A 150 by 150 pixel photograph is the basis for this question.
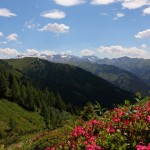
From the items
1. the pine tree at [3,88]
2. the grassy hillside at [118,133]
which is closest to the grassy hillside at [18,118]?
the pine tree at [3,88]

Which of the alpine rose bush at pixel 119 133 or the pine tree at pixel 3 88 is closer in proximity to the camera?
the alpine rose bush at pixel 119 133

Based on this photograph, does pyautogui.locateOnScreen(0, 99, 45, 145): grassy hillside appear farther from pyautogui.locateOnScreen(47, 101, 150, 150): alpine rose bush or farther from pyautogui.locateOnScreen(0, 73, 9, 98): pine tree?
pyautogui.locateOnScreen(47, 101, 150, 150): alpine rose bush

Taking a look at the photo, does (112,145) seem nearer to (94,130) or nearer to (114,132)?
(114,132)

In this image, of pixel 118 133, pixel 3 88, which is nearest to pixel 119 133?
pixel 118 133

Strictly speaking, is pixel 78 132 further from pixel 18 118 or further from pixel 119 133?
pixel 18 118

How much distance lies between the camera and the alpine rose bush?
7.81 m

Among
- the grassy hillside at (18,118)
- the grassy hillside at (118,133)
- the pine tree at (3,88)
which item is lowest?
the grassy hillside at (18,118)

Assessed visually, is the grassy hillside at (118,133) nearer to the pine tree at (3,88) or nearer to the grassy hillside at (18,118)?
the grassy hillside at (18,118)

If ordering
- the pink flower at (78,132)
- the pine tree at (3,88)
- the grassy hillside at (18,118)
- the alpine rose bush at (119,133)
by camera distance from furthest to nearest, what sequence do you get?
the pine tree at (3,88)
the grassy hillside at (18,118)
the pink flower at (78,132)
the alpine rose bush at (119,133)

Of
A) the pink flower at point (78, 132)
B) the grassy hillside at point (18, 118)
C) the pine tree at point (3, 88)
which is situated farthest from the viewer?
the pine tree at point (3, 88)

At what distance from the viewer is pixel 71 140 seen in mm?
9797

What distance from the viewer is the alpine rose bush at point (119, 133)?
25.6 feet

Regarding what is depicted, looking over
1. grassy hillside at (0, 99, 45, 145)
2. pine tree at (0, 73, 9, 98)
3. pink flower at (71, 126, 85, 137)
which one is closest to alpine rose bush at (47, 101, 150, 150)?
pink flower at (71, 126, 85, 137)

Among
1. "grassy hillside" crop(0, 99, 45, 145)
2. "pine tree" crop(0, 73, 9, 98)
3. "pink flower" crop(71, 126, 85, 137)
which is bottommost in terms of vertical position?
"grassy hillside" crop(0, 99, 45, 145)
